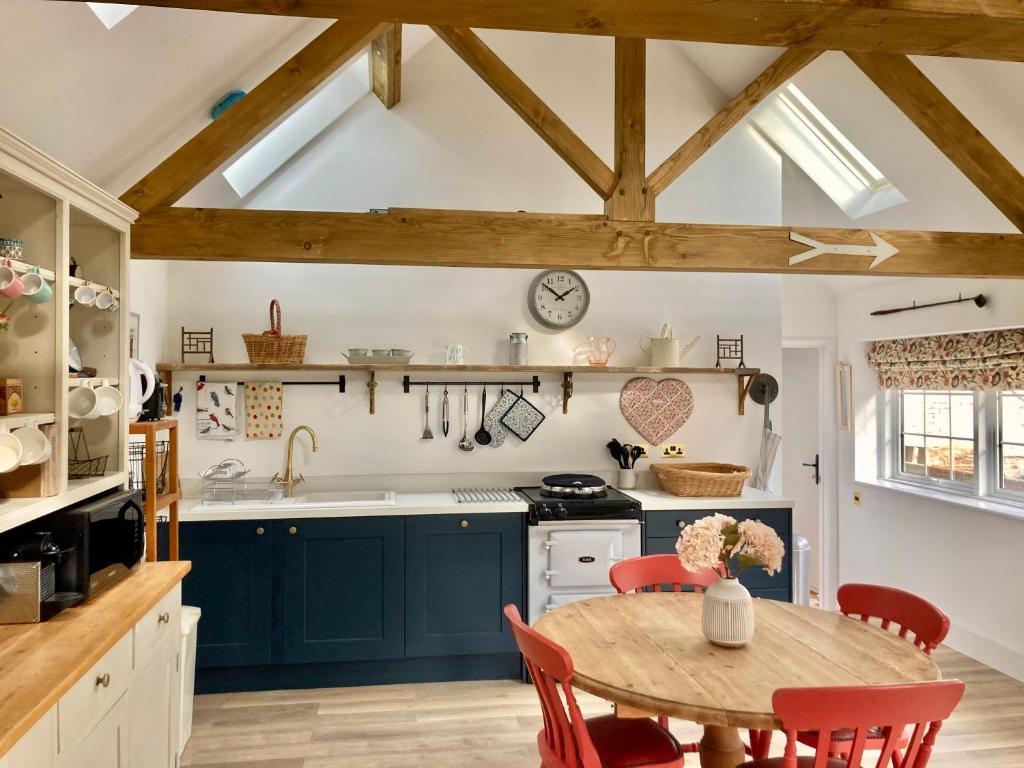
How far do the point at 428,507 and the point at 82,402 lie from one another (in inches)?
70.8

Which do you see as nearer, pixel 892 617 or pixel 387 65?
pixel 892 617

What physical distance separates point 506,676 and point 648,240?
2.34 m

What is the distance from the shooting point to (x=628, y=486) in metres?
4.35

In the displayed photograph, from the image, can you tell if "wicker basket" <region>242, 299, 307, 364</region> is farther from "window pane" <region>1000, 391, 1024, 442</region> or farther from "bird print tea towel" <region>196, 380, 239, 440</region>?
"window pane" <region>1000, 391, 1024, 442</region>

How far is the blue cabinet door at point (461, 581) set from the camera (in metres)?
3.73

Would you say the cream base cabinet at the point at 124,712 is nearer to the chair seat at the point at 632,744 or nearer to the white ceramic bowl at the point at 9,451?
the white ceramic bowl at the point at 9,451

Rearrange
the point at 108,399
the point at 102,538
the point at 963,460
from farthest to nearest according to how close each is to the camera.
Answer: the point at 963,460
the point at 108,399
the point at 102,538

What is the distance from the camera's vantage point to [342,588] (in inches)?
145

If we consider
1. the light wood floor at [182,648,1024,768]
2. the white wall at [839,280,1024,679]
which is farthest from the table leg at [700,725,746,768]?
the white wall at [839,280,1024,679]

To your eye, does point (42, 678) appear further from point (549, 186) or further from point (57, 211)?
point (549, 186)

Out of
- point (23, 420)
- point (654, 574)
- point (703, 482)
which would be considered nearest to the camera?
point (23, 420)

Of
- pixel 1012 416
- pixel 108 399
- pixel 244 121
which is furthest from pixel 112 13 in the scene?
pixel 1012 416

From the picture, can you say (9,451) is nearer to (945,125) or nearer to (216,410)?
(216,410)

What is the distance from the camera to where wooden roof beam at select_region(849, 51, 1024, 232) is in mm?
3275
